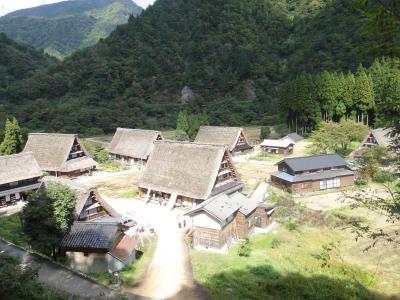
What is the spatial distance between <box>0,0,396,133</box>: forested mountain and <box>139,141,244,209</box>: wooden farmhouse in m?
41.0

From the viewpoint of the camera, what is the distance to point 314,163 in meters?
38.0

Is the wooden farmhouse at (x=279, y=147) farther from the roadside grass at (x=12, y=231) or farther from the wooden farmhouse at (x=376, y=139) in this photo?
the roadside grass at (x=12, y=231)

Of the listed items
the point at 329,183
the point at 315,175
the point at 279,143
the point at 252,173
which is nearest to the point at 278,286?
the point at 315,175

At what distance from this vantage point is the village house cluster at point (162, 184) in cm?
2144

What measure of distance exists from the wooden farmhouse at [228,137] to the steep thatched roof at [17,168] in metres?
24.9

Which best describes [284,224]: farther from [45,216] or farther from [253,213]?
[45,216]

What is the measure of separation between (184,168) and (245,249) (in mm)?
11209

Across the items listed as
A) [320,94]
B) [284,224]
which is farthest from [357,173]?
[320,94]

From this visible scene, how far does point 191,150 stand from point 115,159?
2063 cm

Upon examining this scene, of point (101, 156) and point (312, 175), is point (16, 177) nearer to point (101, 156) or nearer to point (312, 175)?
point (101, 156)

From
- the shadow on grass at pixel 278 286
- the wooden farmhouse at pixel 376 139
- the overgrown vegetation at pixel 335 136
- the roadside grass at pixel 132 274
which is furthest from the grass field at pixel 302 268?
the overgrown vegetation at pixel 335 136

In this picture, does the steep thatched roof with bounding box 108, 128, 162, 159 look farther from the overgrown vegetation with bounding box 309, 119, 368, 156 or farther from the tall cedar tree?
the tall cedar tree

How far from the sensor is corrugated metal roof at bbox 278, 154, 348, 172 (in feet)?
122

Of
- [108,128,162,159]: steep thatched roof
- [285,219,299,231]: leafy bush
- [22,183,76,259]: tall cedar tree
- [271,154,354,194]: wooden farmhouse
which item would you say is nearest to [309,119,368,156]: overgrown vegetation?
[271,154,354,194]: wooden farmhouse
